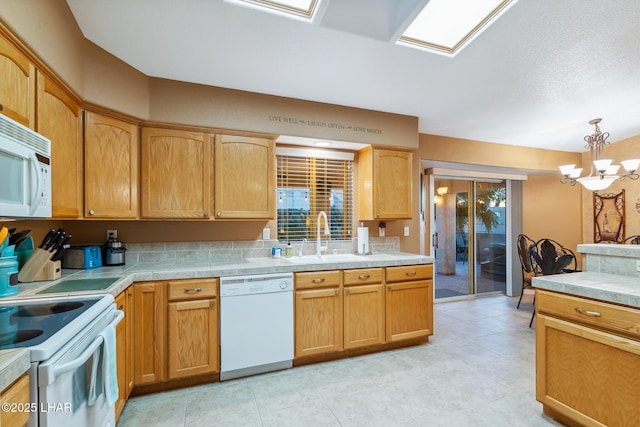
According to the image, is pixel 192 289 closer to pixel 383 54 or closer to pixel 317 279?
pixel 317 279

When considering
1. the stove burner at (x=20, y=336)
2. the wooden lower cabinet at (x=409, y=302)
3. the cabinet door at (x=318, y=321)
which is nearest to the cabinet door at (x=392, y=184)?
the wooden lower cabinet at (x=409, y=302)

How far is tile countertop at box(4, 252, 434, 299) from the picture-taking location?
Result: 6.09 feet

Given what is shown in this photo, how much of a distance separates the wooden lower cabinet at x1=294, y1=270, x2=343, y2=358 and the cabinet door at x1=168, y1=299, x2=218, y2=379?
709 millimetres

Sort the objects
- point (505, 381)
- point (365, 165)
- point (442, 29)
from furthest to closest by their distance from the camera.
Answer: point (365, 165), point (505, 381), point (442, 29)

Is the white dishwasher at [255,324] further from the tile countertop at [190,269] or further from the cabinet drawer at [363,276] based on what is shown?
the cabinet drawer at [363,276]

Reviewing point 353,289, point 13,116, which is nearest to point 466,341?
point 353,289

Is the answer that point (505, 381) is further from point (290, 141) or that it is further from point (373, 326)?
point (290, 141)

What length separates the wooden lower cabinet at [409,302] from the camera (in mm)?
3068

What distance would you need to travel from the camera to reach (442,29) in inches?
83.9

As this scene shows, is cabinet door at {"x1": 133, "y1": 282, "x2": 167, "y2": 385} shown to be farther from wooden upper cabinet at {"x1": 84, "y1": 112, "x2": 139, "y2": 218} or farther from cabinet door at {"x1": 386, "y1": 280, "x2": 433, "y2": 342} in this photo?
cabinet door at {"x1": 386, "y1": 280, "x2": 433, "y2": 342}

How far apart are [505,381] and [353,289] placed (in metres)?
1.44

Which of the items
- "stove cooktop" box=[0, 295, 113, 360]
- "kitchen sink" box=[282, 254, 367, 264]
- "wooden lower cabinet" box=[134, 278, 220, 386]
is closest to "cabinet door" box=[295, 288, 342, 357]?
"kitchen sink" box=[282, 254, 367, 264]

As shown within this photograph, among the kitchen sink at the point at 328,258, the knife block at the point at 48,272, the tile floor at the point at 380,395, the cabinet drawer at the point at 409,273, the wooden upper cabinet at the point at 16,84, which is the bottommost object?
the tile floor at the point at 380,395

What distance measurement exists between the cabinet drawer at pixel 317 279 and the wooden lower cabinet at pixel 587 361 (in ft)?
5.12
